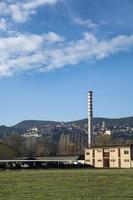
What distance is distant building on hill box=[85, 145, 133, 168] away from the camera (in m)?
138

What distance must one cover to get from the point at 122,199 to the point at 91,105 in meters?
150

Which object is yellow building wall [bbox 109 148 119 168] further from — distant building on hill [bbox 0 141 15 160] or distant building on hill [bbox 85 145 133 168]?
distant building on hill [bbox 0 141 15 160]

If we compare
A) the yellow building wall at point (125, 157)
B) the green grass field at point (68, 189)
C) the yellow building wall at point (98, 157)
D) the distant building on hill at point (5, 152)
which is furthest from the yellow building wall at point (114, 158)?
the green grass field at point (68, 189)

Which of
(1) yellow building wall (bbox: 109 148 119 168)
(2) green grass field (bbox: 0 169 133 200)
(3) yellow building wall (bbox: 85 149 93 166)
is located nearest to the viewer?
(2) green grass field (bbox: 0 169 133 200)

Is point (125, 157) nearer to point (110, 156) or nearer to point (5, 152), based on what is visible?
point (110, 156)

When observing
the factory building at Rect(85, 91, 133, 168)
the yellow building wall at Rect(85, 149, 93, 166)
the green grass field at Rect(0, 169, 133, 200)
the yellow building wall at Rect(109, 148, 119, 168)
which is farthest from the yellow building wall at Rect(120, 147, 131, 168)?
the green grass field at Rect(0, 169, 133, 200)

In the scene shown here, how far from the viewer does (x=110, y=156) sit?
479ft

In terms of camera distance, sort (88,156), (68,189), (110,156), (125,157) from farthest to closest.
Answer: (88,156)
(110,156)
(125,157)
(68,189)

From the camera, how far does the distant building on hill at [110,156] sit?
138m

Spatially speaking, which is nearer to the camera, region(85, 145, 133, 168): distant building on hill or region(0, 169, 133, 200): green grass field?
region(0, 169, 133, 200): green grass field

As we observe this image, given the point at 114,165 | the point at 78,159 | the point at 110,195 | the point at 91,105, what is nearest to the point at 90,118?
the point at 91,105

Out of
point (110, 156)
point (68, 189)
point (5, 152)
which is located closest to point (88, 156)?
point (110, 156)

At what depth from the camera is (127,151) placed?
138625 mm

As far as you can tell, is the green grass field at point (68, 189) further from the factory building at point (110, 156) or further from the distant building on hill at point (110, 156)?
the distant building on hill at point (110, 156)
